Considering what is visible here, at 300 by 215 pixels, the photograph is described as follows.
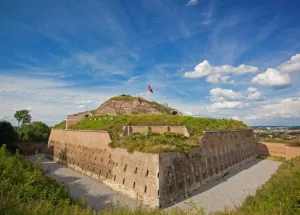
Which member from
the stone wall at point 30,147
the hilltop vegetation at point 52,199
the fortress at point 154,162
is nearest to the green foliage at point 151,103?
the fortress at point 154,162

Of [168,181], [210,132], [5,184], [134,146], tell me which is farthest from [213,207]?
[5,184]

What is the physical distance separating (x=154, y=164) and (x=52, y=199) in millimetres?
5133

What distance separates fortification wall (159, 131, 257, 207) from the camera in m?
12.7

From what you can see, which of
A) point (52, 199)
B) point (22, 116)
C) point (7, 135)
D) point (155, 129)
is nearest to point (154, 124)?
point (155, 129)

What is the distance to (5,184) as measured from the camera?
8625 millimetres

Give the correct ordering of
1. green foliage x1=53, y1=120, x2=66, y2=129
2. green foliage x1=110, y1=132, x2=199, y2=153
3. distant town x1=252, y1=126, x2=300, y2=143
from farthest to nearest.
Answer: distant town x1=252, y1=126, x2=300, y2=143 → green foliage x1=53, y1=120, x2=66, y2=129 → green foliage x1=110, y1=132, x2=199, y2=153

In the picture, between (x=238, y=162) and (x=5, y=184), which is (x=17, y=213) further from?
(x=238, y=162)

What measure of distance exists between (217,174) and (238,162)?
586cm

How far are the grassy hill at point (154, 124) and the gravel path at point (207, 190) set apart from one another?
2.78 meters

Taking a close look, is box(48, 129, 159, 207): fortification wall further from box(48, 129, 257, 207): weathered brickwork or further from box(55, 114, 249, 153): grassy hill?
box(55, 114, 249, 153): grassy hill

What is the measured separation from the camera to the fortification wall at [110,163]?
1256 cm

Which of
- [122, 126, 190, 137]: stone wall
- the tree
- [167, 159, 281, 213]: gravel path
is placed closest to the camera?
[167, 159, 281, 213]: gravel path

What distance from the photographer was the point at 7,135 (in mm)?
24812

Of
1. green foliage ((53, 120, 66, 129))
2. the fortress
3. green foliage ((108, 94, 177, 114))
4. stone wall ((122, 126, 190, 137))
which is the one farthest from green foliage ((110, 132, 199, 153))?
green foliage ((53, 120, 66, 129))
